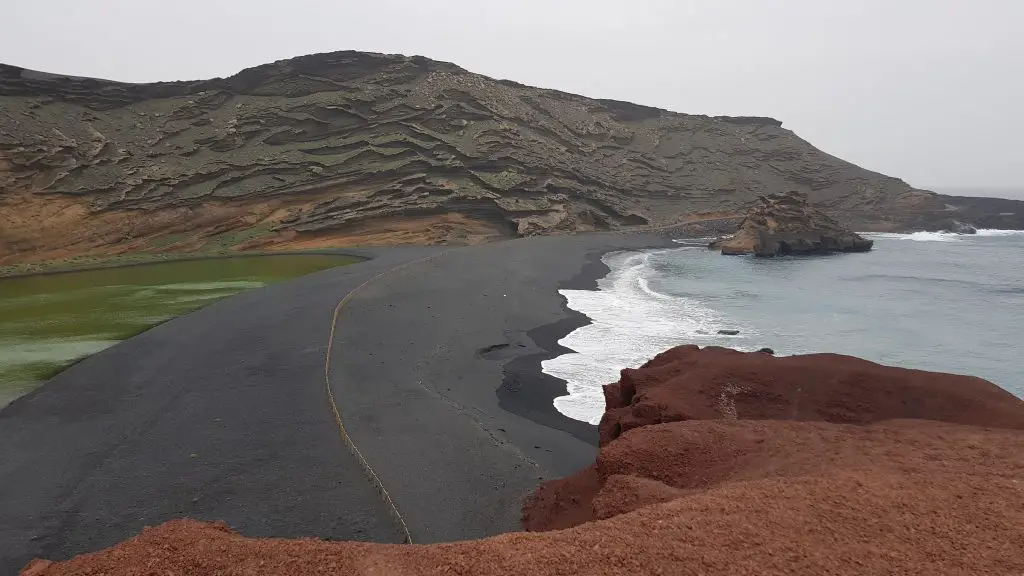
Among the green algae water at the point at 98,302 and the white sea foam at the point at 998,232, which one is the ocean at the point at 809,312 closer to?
the green algae water at the point at 98,302

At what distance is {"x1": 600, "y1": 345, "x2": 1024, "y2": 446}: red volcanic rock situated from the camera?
6680mm

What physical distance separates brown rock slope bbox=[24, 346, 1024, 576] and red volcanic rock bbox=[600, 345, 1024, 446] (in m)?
0.10

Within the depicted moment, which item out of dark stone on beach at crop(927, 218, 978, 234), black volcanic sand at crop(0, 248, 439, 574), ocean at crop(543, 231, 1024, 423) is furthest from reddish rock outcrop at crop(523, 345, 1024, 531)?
dark stone on beach at crop(927, 218, 978, 234)

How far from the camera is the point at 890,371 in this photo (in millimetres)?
7371

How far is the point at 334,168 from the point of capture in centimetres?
4328

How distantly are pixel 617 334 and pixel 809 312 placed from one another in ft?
28.3

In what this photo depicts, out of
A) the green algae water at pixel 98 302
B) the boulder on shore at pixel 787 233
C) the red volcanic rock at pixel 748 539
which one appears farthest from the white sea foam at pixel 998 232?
the red volcanic rock at pixel 748 539

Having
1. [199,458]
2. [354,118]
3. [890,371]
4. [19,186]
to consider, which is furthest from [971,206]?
[19,186]

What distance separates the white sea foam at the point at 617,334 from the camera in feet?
42.4

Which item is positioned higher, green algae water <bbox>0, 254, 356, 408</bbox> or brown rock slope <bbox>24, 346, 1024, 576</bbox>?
brown rock slope <bbox>24, 346, 1024, 576</bbox>

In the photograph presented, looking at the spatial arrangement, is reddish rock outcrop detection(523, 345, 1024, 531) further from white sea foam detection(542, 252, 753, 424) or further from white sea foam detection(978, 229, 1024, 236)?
white sea foam detection(978, 229, 1024, 236)

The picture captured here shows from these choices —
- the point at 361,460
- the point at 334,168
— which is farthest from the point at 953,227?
the point at 361,460

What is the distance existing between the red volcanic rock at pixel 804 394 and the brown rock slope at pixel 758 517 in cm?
10

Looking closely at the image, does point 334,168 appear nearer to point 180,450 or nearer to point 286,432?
point 286,432
